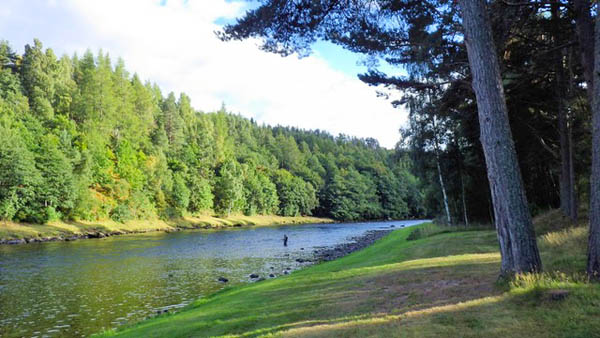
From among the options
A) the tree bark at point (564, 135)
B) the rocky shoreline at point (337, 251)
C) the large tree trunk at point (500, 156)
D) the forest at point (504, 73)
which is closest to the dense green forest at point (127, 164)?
the rocky shoreline at point (337, 251)

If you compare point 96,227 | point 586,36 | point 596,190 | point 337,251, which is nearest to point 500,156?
point 596,190

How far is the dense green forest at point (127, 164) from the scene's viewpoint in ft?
168

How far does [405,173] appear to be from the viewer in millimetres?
127188

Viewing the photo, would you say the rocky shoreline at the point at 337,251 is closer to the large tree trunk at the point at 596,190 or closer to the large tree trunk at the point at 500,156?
the large tree trunk at the point at 500,156

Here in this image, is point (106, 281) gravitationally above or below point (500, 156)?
Result: below

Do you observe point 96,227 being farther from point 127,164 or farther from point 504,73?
point 504,73

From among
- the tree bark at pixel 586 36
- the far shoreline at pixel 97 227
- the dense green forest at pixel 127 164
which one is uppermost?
the dense green forest at pixel 127 164

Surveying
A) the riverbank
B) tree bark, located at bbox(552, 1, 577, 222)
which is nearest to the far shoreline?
the riverbank

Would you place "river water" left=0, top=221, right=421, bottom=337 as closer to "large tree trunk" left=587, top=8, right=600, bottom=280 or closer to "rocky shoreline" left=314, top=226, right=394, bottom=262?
"rocky shoreline" left=314, top=226, right=394, bottom=262

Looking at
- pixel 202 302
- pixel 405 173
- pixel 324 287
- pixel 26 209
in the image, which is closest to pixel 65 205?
pixel 26 209

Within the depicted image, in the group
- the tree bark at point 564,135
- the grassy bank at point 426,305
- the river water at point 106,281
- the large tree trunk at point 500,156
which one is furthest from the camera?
the tree bark at point 564,135

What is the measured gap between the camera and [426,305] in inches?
277

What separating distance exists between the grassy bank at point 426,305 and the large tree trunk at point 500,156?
0.64 m

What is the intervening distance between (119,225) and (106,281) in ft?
139
